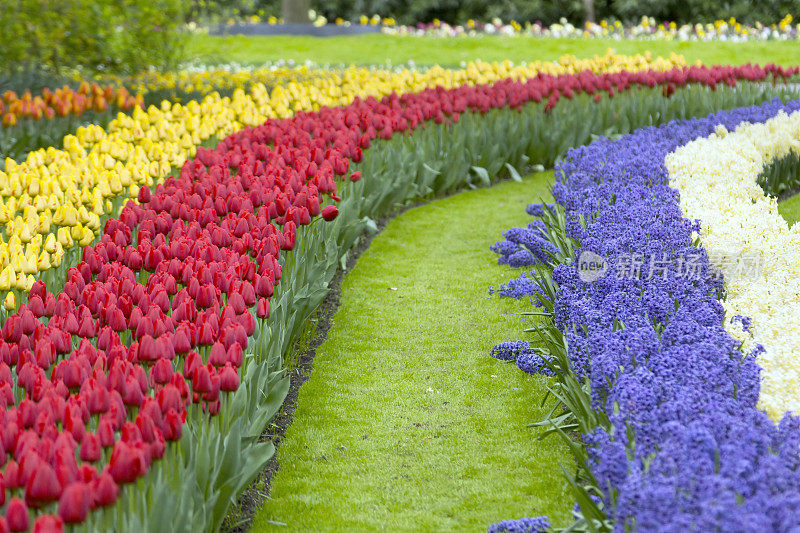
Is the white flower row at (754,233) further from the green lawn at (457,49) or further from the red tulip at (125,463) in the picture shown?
the green lawn at (457,49)

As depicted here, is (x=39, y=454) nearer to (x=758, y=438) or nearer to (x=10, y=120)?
(x=758, y=438)

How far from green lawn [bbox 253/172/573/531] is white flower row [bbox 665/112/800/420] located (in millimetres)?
917

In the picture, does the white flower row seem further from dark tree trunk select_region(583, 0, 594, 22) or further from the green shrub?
dark tree trunk select_region(583, 0, 594, 22)

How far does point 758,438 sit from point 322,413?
2.31m

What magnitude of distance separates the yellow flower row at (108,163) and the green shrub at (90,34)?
132 inches

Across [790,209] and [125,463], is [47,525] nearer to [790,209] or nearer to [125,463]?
[125,463]

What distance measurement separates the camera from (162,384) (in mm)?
3018

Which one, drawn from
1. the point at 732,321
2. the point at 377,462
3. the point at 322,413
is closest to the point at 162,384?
the point at 377,462

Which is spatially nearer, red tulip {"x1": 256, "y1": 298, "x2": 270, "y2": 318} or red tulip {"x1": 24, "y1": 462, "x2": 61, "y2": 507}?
red tulip {"x1": 24, "y1": 462, "x2": 61, "y2": 507}

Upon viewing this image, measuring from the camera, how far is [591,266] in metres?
4.56

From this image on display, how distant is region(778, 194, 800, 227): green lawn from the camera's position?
7.53m

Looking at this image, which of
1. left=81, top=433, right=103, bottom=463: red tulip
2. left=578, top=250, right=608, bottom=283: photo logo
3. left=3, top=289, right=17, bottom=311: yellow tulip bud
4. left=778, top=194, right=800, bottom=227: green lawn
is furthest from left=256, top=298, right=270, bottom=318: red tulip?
left=778, top=194, right=800, bottom=227: green lawn

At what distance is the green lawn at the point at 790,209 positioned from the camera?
7.53 metres

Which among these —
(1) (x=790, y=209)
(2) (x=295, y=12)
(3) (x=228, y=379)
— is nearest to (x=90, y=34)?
(1) (x=790, y=209)
